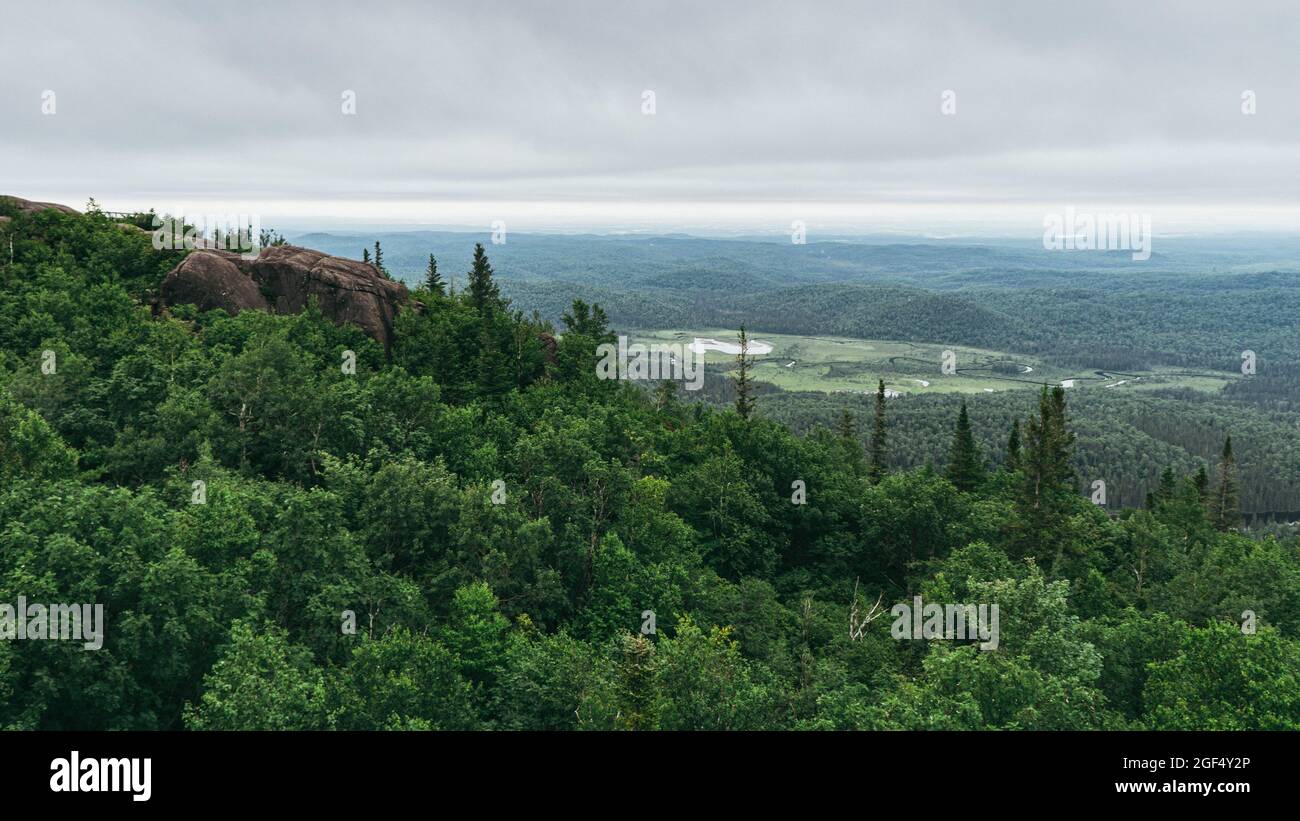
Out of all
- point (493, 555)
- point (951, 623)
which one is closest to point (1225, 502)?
point (951, 623)

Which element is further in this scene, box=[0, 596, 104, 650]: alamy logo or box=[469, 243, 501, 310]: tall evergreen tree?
box=[469, 243, 501, 310]: tall evergreen tree

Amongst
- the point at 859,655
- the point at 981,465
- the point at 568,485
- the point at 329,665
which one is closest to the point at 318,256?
the point at 568,485

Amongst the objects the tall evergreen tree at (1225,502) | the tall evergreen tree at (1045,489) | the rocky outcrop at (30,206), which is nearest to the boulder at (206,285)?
the rocky outcrop at (30,206)
